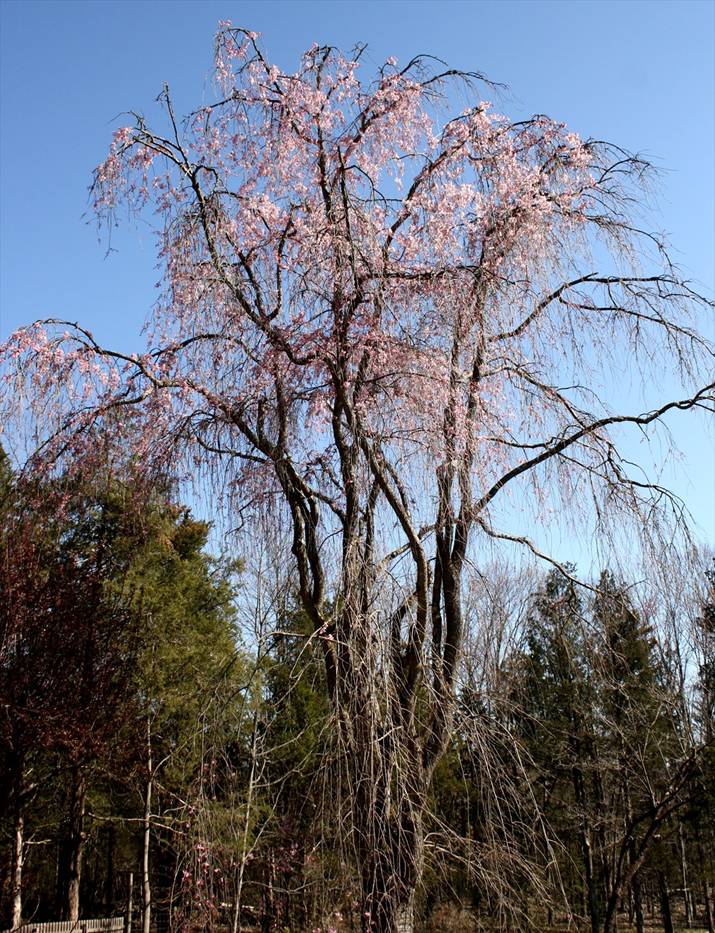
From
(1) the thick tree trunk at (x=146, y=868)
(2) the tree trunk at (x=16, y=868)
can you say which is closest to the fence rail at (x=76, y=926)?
(2) the tree trunk at (x=16, y=868)

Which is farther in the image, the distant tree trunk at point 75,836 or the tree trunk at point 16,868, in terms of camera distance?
the distant tree trunk at point 75,836

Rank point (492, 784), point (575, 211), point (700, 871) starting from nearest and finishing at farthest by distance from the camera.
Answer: point (492, 784), point (575, 211), point (700, 871)

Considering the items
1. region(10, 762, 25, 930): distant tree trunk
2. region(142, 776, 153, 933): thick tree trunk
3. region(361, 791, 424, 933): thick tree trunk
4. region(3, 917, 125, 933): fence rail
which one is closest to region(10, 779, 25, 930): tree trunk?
region(10, 762, 25, 930): distant tree trunk

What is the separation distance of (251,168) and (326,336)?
3.85 ft

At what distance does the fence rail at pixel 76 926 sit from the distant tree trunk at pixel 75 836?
0.17 meters

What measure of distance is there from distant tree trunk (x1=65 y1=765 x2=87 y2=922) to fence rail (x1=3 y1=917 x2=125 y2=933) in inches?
6.8

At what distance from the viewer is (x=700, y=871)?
55.5 feet

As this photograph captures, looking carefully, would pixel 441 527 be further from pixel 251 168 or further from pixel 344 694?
pixel 251 168

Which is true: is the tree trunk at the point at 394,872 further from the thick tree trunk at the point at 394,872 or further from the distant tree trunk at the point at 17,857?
the distant tree trunk at the point at 17,857

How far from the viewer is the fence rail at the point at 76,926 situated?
10469 mm

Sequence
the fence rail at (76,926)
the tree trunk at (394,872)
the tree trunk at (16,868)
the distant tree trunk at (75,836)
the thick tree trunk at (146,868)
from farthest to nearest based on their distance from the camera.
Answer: the distant tree trunk at (75,836) → the thick tree trunk at (146,868) → the fence rail at (76,926) → the tree trunk at (16,868) → the tree trunk at (394,872)

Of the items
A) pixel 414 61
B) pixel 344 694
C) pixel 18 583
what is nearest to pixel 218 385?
pixel 344 694

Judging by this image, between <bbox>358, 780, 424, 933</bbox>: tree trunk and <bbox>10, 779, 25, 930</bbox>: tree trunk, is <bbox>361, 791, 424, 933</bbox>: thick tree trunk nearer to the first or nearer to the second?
<bbox>358, 780, 424, 933</bbox>: tree trunk

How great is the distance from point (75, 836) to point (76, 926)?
3.75 feet
